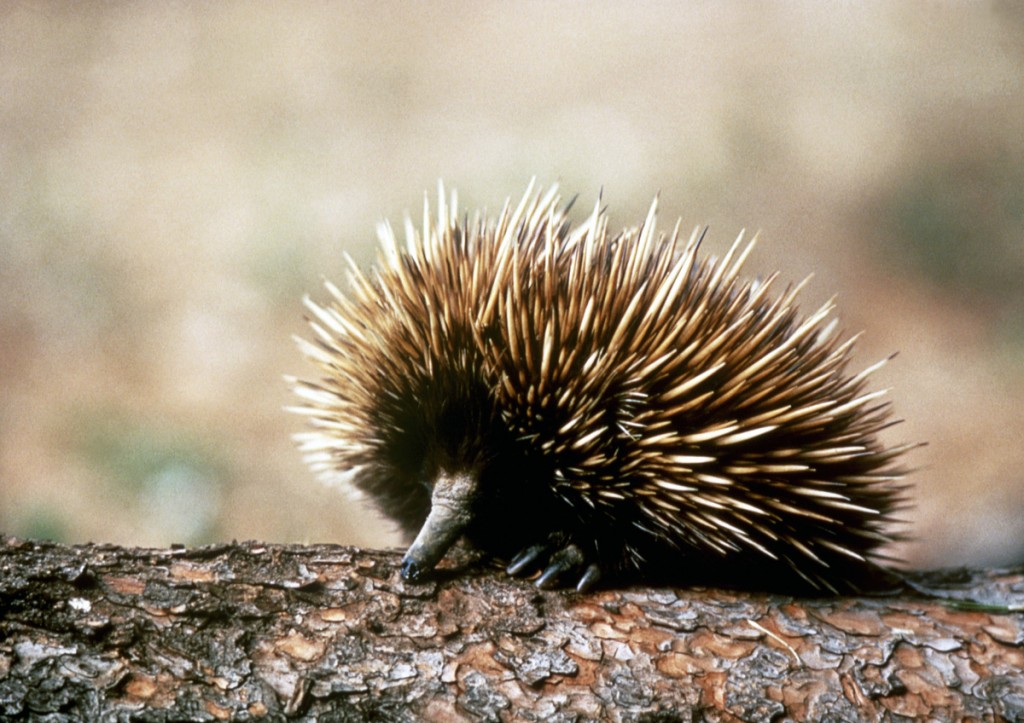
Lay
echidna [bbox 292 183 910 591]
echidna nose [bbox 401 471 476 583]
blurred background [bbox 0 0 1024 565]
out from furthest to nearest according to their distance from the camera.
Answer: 1. blurred background [bbox 0 0 1024 565]
2. echidna [bbox 292 183 910 591]
3. echidna nose [bbox 401 471 476 583]

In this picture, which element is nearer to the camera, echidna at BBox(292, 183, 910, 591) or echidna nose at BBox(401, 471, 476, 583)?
echidna nose at BBox(401, 471, 476, 583)

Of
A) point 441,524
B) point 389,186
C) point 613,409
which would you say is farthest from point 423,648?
point 389,186

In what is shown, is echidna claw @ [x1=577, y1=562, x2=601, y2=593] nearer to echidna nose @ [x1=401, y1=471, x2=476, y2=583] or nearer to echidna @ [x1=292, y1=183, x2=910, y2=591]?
echidna @ [x1=292, y1=183, x2=910, y2=591]

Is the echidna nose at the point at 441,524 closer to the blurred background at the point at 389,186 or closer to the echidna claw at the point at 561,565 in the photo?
the echidna claw at the point at 561,565

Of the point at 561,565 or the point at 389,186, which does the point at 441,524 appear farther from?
the point at 389,186

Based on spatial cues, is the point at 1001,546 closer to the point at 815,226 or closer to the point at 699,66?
the point at 815,226

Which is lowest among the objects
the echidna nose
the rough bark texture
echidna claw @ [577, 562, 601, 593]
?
the rough bark texture

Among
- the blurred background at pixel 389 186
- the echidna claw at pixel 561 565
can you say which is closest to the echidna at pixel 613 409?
the echidna claw at pixel 561 565

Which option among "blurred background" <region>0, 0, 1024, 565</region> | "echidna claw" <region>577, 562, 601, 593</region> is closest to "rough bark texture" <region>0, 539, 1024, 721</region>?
"echidna claw" <region>577, 562, 601, 593</region>
